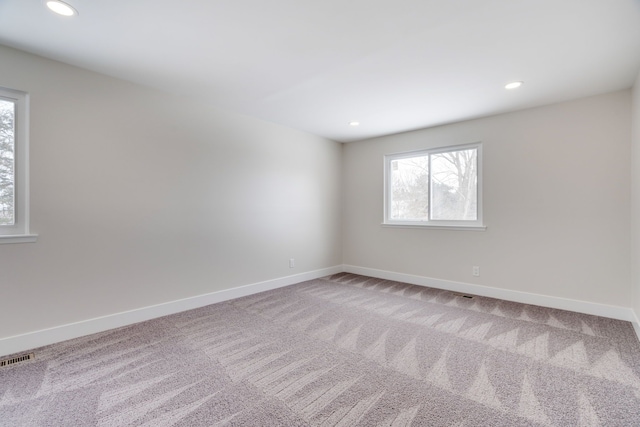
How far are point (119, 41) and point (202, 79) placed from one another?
72cm

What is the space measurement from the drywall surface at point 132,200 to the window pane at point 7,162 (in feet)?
0.46

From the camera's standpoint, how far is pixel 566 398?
165cm

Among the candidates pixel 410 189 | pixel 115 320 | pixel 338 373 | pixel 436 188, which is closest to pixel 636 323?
pixel 436 188

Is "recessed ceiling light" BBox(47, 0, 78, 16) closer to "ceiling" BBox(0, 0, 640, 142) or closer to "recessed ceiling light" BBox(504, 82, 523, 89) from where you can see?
"ceiling" BBox(0, 0, 640, 142)

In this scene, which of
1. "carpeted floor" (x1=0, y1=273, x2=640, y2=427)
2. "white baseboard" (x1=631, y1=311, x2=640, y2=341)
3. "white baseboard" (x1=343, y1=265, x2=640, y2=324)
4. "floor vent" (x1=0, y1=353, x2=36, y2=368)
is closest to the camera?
"carpeted floor" (x1=0, y1=273, x2=640, y2=427)

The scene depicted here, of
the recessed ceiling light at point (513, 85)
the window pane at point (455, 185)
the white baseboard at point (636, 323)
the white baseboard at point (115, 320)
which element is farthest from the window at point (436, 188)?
the white baseboard at point (115, 320)

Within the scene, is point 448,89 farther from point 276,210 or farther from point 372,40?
point 276,210

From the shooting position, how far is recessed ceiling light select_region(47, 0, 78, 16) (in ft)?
5.59

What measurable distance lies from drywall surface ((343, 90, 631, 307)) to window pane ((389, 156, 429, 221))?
0.27 metres

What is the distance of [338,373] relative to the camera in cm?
192

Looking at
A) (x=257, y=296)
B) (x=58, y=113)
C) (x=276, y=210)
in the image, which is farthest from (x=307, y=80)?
(x=257, y=296)

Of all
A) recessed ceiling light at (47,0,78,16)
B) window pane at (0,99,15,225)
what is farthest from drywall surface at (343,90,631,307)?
window pane at (0,99,15,225)

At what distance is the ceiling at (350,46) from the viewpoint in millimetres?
1764

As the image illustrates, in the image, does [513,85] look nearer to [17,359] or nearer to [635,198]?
[635,198]
